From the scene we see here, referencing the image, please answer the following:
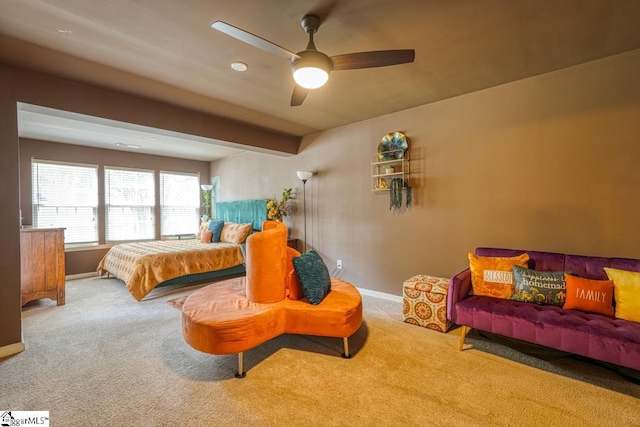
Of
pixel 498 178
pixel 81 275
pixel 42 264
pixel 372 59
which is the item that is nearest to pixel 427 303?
pixel 498 178

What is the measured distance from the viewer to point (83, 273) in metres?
5.42

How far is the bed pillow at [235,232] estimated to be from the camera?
5.41 m

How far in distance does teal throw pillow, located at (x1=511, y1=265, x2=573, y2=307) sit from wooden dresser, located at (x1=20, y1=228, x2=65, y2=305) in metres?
5.39

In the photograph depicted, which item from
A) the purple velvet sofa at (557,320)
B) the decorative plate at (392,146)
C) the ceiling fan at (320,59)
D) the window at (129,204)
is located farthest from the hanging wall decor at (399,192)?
the window at (129,204)

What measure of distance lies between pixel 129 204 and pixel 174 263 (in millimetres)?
2785

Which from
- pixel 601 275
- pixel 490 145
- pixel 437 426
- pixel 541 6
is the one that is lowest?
pixel 437 426

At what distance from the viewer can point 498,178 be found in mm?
3129

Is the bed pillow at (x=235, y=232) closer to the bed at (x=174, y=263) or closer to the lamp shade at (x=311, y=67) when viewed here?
the bed at (x=174, y=263)

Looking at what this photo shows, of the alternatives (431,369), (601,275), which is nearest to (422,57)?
(601,275)

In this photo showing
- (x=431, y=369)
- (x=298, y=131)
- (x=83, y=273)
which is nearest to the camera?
(x=431, y=369)

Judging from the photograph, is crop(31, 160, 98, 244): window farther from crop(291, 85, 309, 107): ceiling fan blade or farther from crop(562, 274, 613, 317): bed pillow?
crop(562, 274, 613, 317): bed pillow

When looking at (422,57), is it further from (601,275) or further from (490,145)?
(601,275)

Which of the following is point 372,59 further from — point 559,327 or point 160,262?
point 160,262

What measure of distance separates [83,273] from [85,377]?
4269mm
